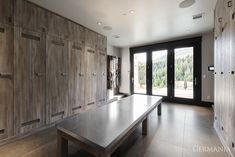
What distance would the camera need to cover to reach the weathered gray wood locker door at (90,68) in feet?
14.1

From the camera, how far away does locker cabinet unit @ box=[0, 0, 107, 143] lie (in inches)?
93.3

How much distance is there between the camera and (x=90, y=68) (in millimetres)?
4461

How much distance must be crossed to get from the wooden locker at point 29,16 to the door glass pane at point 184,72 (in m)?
5.17

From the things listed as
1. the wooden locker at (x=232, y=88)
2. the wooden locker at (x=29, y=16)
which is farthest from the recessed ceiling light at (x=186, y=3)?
the wooden locker at (x=29, y=16)

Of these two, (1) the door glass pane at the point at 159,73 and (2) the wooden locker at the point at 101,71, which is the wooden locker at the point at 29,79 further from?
(1) the door glass pane at the point at 159,73

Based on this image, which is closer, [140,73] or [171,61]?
[171,61]

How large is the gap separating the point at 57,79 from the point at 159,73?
4625mm

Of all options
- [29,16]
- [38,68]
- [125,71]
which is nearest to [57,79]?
[38,68]

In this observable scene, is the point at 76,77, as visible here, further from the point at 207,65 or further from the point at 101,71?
the point at 207,65

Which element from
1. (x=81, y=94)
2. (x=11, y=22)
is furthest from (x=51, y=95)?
(x=11, y=22)

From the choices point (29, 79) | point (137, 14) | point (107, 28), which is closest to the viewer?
point (29, 79)

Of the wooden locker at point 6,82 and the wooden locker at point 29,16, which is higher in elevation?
the wooden locker at point 29,16

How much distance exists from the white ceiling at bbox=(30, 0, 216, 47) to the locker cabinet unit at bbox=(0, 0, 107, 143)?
1.23 ft

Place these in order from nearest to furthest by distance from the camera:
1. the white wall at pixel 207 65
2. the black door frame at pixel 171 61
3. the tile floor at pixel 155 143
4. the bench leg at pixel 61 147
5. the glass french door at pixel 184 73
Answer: the bench leg at pixel 61 147
the tile floor at pixel 155 143
the white wall at pixel 207 65
the black door frame at pixel 171 61
the glass french door at pixel 184 73
